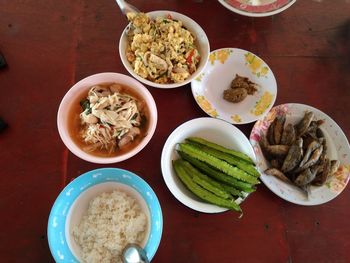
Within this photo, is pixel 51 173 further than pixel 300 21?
No

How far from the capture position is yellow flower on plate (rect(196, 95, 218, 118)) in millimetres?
1180

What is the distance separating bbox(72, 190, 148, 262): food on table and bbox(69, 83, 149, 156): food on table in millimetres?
166

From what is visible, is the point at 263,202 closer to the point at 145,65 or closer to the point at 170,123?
the point at 170,123

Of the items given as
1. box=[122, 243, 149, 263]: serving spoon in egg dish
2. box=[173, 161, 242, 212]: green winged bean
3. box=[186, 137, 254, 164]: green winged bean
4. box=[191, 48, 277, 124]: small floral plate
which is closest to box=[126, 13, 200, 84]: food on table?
box=[191, 48, 277, 124]: small floral plate

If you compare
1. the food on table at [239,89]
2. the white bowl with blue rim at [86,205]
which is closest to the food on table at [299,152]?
the food on table at [239,89]

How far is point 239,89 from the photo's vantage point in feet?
4.05

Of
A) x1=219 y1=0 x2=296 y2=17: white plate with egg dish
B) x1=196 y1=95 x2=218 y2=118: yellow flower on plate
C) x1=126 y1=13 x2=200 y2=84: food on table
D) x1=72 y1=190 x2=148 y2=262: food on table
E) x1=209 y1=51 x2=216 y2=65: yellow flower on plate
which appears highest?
x1=219 y1=0 x2=296 y2=17: white plate with egg dish

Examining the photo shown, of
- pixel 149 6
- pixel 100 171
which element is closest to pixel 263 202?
pixel 100 171

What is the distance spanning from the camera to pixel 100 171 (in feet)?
3.19

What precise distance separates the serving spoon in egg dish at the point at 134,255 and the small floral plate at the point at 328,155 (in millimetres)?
491

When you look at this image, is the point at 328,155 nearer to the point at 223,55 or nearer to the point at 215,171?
the point at 215,171

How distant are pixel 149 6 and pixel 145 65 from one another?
15.9 inches

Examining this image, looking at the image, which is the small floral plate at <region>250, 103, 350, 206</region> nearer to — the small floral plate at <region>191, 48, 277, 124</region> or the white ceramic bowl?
the small floral plate at <region>191, 48, 277, 124</region>

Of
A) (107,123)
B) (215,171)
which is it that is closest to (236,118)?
(215,171)
